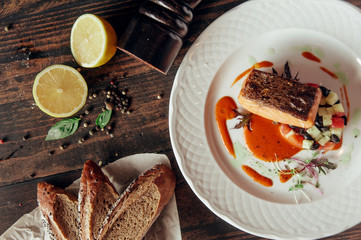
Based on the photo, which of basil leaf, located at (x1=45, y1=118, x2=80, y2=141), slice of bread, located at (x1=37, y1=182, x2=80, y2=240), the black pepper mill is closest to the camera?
the black pepper mill

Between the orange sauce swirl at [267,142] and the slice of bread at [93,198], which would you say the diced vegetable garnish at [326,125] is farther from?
the slice of bread at [93,198]

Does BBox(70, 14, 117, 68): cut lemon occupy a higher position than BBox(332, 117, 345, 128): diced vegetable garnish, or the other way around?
BBox(332, 117, 345, 128): diced vegetable garnish

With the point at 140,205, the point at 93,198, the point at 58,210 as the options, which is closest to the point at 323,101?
the point at 140,205

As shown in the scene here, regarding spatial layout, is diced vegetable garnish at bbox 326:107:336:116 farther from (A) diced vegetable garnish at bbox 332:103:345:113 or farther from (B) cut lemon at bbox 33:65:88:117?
(B) cut lemon at bbox 33:65:88:117

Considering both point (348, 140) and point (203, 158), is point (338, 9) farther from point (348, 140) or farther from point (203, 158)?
point (203, 158)

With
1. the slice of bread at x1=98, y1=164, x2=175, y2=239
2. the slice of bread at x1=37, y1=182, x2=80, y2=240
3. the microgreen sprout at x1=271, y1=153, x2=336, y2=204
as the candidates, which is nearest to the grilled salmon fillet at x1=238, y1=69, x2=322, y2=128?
the microgreen sprout at x1=271, y1=153, x2=336, y2=204

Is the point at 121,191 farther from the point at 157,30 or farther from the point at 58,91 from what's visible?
the point at 157,30
